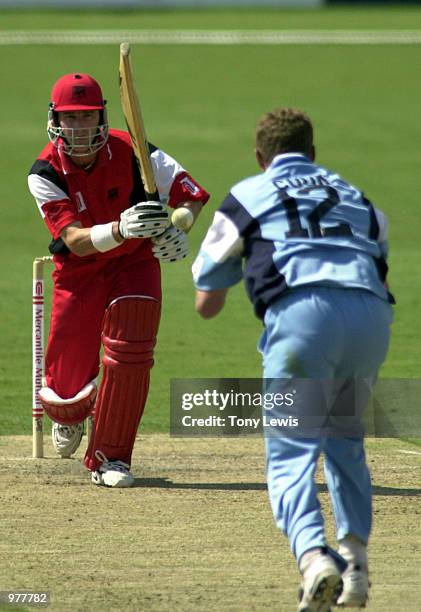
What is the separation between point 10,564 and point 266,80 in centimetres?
2516

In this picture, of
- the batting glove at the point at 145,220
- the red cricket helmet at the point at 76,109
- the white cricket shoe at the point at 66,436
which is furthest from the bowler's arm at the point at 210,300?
the white cricket shoe at the point at 66,436

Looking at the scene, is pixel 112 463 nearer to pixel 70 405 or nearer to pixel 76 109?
pixel 70 405

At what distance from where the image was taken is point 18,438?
8.76 meters

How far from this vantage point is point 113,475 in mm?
7336

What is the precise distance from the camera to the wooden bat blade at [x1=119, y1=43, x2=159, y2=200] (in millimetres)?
6816

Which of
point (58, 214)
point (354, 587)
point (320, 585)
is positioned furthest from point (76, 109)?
point (320, 585)

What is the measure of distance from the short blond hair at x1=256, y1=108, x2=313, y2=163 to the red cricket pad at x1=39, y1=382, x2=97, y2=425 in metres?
2.72

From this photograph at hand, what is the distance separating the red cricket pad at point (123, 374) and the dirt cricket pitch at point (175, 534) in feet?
0.76

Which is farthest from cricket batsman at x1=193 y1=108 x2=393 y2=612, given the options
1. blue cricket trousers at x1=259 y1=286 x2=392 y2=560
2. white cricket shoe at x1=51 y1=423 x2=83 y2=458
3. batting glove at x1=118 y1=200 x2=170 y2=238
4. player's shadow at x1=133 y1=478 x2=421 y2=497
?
white cricket shoe at x1=51 y1=423 x2=83 y2=458

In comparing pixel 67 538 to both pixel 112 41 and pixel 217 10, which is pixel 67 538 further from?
pixel 217 10

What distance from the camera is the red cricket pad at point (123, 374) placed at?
24.0 feet

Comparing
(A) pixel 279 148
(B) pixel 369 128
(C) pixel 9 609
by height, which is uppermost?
(B) pixel 369 128

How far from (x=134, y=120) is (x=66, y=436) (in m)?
1.94

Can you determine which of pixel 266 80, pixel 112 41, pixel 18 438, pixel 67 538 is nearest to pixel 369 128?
pixel 266 80
